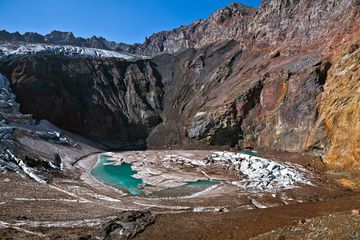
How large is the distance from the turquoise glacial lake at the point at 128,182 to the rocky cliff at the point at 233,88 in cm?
1722

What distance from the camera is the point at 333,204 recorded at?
26359 mm

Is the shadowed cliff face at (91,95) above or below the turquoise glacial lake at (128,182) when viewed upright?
above

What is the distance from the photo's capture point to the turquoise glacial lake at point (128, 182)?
3556cm

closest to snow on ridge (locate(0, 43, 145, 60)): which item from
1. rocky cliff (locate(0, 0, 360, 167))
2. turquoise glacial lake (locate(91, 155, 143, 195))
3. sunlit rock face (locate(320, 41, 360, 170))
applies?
rocky cliff (locate(0, 0, 360, 167))

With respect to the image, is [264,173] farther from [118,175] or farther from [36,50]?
[36,50]

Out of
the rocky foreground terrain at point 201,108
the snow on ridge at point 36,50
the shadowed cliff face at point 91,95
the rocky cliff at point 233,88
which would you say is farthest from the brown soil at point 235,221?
the snow on ridge at point 36,50

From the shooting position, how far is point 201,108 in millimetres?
68875

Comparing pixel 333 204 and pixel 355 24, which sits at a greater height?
pixel 355 24

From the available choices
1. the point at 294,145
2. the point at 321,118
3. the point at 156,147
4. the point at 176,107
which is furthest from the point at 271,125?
the point at 176,107

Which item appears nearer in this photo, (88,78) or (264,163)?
(264,163)

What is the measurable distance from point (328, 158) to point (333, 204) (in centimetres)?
1712

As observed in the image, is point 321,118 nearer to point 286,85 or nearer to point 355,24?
point 286,85

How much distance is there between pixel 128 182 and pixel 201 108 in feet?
103

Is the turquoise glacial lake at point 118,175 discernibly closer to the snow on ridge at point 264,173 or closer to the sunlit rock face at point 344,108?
the snow on ridge at point 264,173
